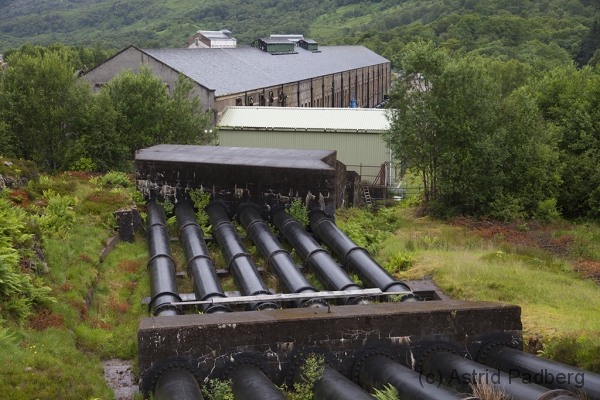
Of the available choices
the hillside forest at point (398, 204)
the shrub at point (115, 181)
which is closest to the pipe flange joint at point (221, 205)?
the hillside forest at point (398, 204)

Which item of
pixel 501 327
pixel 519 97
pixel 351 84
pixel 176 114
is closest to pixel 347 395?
pixel 501 327

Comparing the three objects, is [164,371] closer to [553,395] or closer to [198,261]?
[198,261]

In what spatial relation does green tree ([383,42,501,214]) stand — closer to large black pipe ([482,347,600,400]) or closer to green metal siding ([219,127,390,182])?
green metal siding ([219,127,390,182])

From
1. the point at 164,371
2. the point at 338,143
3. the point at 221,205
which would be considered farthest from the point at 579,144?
the point at 164,371

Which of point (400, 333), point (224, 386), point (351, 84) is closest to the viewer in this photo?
point (224, 386)

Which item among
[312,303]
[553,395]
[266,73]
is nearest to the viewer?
[553,395]

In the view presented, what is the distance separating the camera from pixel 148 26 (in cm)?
19838

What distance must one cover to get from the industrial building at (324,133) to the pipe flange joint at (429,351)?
21.3 m

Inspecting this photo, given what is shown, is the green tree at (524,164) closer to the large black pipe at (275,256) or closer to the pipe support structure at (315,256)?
the pipe support structure at (315,256)

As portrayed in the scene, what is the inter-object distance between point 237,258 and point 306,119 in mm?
20970

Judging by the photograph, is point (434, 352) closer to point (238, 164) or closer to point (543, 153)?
point (238, 164)

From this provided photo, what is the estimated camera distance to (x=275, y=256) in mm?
16000

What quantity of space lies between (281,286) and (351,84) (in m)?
58.0

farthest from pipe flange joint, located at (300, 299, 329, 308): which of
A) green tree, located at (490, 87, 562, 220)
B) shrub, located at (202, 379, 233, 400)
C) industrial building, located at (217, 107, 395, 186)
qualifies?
industrial building, located at (217, 107, 395, 186)
